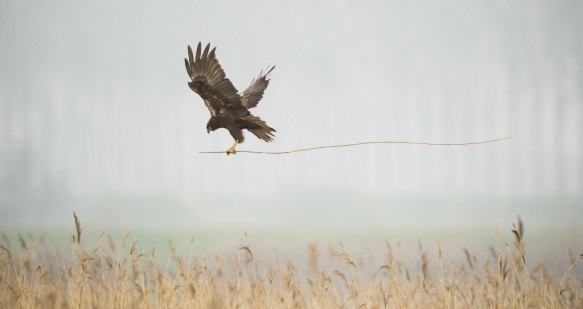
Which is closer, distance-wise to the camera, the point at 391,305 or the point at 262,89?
the point at 391,305

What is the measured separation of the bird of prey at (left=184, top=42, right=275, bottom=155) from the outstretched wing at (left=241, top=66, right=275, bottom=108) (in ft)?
3.00

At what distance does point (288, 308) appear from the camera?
4.41 metres

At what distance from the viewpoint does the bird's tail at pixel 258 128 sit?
4605mm

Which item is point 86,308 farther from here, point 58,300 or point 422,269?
point 422,269

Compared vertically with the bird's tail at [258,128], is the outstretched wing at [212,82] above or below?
above

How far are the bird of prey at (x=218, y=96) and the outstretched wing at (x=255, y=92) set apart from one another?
0.91 metres

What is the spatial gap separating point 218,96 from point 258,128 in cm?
51

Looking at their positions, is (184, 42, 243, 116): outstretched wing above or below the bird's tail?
above

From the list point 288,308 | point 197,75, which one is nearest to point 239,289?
point 288,308

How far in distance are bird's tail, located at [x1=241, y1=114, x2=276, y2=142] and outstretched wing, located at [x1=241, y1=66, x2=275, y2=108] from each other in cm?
87

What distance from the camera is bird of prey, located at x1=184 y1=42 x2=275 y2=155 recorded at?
14.9ft

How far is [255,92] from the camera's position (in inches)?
223

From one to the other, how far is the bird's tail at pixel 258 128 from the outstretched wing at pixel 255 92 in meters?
0.87

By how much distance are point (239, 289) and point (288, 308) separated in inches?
24.5
